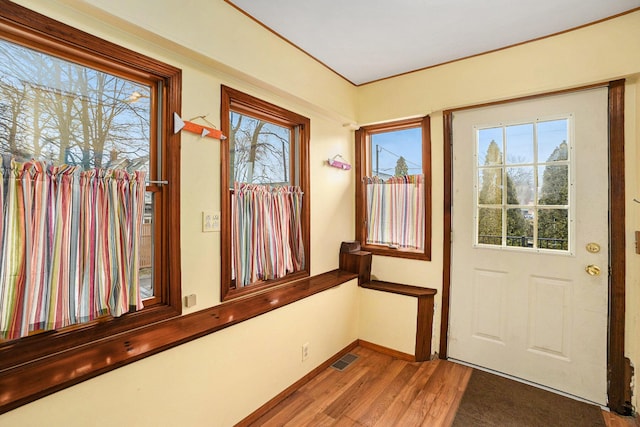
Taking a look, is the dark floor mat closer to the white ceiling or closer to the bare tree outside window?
the bare tree outside window

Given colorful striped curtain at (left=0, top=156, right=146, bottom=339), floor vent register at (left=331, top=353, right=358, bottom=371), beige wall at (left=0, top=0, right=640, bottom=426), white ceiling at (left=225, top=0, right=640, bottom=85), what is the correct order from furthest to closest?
floor vent register at (left=331, top=353, right=358, bottom=371) < white ceiling at (left=225, top=0, right=640, bottom=85) < beige wall at (left=0, top=0, right=640, bottom=426) < colorful striped curtain at (left=0, top=156, right=146, bottom=339)

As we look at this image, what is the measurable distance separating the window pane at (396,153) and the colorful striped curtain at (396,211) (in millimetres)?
84

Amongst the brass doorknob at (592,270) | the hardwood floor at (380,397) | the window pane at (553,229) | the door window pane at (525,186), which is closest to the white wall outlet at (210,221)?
the hardwood floor at (380,397)

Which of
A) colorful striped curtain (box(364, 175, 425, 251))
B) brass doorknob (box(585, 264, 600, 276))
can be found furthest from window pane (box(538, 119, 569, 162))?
colorful striped curtain (box(364, 175, 425, 251))

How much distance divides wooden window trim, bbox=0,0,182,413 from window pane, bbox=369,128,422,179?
2.05 m

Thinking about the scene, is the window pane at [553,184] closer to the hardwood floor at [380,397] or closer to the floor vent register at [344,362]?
the hardwood floor at [380,397]

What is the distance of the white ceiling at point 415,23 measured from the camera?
6.23 ft

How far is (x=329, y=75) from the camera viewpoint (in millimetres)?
2781

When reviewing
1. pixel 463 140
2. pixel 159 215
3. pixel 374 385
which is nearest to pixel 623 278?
pixel 463 140

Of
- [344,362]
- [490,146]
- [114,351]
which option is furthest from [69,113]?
[490,146]

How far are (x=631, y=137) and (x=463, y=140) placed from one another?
105 centimetres

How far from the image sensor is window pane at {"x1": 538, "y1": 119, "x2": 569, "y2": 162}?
7.32ft

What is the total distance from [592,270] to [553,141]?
977mm

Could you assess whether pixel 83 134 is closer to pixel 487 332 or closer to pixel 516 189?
pixel 516 189
